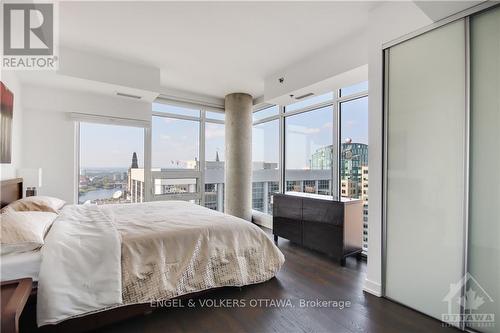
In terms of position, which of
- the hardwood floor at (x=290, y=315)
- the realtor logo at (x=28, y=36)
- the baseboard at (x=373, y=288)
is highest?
the realtor logo at (x=28, y=36)

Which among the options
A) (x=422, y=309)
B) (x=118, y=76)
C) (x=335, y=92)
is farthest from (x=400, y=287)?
(x=118, y=76)

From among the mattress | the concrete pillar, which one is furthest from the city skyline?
the mattress

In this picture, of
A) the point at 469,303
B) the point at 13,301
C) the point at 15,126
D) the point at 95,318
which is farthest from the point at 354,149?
the point at 15,126

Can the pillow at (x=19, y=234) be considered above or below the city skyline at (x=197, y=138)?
below

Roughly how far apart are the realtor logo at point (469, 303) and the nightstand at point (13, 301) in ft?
9.41

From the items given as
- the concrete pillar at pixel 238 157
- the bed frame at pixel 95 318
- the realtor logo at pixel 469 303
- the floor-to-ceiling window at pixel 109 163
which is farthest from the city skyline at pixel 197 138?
the bed frame at pixel 95 318

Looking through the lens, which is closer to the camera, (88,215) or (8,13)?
(8,13)

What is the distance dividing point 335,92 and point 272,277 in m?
2.89

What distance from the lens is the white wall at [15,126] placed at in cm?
278

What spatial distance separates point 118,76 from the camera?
3510 mm

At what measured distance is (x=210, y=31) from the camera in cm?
274

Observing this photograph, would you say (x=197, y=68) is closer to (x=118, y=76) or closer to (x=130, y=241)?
(x=118, y=76)

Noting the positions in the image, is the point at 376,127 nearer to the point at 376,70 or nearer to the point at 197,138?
the point at 376,70

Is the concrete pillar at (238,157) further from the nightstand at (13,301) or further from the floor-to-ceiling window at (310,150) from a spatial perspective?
the nightstand at (13,301)
